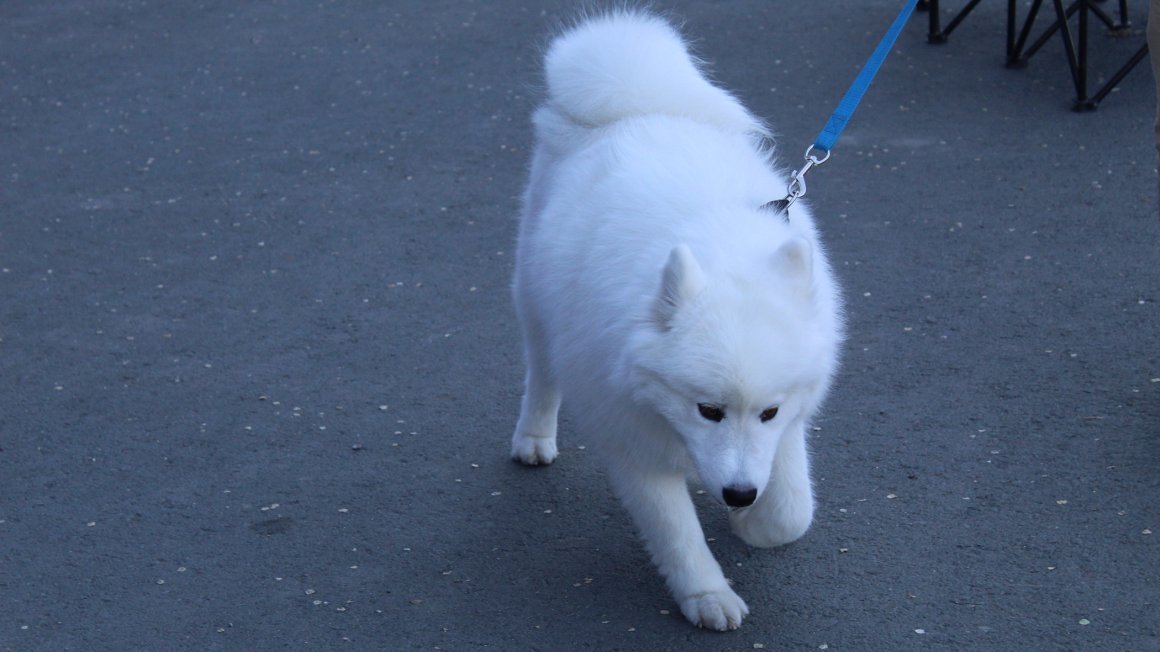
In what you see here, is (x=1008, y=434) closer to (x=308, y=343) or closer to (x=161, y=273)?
(x=308, y=343)

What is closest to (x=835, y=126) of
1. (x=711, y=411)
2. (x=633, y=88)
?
(x=633, y=88)

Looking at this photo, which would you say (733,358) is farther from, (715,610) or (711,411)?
(715,610)

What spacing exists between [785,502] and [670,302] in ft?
2.69

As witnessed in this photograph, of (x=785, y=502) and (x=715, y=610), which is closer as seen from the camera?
(x=715, y=610)

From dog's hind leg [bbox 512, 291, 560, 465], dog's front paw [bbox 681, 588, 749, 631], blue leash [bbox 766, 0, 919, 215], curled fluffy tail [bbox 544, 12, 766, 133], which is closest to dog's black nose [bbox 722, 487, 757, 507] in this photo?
dog's front paw [bbox 681, 588, 749, 631]

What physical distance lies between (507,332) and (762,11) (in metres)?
4.83

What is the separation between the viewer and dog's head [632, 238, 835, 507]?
284 centimetres

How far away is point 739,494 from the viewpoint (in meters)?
2.91

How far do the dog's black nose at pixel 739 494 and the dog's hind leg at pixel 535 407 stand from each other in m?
1.15

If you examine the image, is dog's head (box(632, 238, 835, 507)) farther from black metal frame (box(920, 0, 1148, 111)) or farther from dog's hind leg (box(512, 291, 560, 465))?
black metal frame (box(920, 0, 1148, 111))

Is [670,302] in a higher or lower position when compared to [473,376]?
higher

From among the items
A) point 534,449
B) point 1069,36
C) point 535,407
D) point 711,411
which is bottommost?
point 1069,36

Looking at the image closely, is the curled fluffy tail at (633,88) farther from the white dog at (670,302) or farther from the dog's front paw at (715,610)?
the dog's front paw at (715,610)

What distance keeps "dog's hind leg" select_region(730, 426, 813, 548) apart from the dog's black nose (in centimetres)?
42
